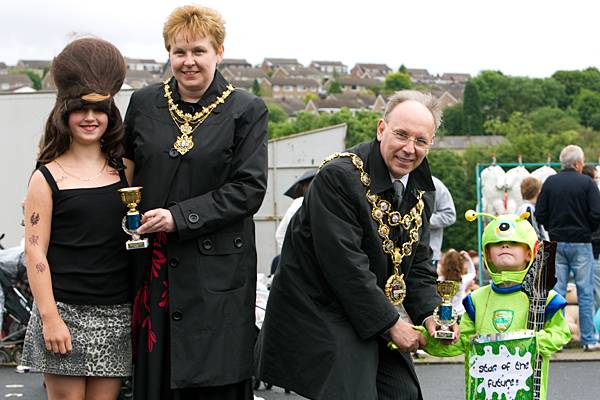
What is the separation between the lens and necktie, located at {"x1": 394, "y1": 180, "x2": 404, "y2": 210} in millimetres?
3984

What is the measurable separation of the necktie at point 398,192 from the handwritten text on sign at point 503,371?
752mm

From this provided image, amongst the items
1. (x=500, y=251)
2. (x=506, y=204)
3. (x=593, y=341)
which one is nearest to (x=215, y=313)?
(x=500, y=251)

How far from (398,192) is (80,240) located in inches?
53.8

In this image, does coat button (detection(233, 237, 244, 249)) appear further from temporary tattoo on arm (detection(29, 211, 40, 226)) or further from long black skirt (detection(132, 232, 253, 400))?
temporary tattoo on arm (detection(29, 211, 40, 226))

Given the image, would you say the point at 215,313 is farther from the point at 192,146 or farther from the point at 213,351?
the point at 192,146

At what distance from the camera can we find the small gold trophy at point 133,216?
12.3 ft

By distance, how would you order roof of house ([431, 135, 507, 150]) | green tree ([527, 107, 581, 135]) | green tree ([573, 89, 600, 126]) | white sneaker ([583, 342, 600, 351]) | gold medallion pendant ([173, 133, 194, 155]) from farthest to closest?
green tree ([573, 89, 600, 126]), green tree ([527, 107, 581, 135]), roof of house ([431, 135, 507, 150]), white sneaker ([583, 342, 600, 351]), gold medallion pendant ([173, 133, 194, 155])

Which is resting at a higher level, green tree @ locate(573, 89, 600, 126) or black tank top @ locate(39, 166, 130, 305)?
black tank top @ locate(39, 166, 130, 305)

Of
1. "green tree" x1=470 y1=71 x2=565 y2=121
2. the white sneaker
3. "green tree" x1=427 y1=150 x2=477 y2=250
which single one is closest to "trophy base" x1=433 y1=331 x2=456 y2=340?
the white sneaker

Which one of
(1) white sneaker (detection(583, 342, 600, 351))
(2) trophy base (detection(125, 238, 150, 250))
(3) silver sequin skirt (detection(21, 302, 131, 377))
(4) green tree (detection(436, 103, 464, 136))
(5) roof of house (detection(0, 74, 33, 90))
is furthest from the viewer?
(5) roof of house (detection(0, 74, 33, 90))

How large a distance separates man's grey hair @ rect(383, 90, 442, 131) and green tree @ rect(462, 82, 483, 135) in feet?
385

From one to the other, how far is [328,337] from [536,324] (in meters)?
0.94

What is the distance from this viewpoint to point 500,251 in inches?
164

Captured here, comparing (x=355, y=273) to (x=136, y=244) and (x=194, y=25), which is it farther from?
(x=194, y=25)
